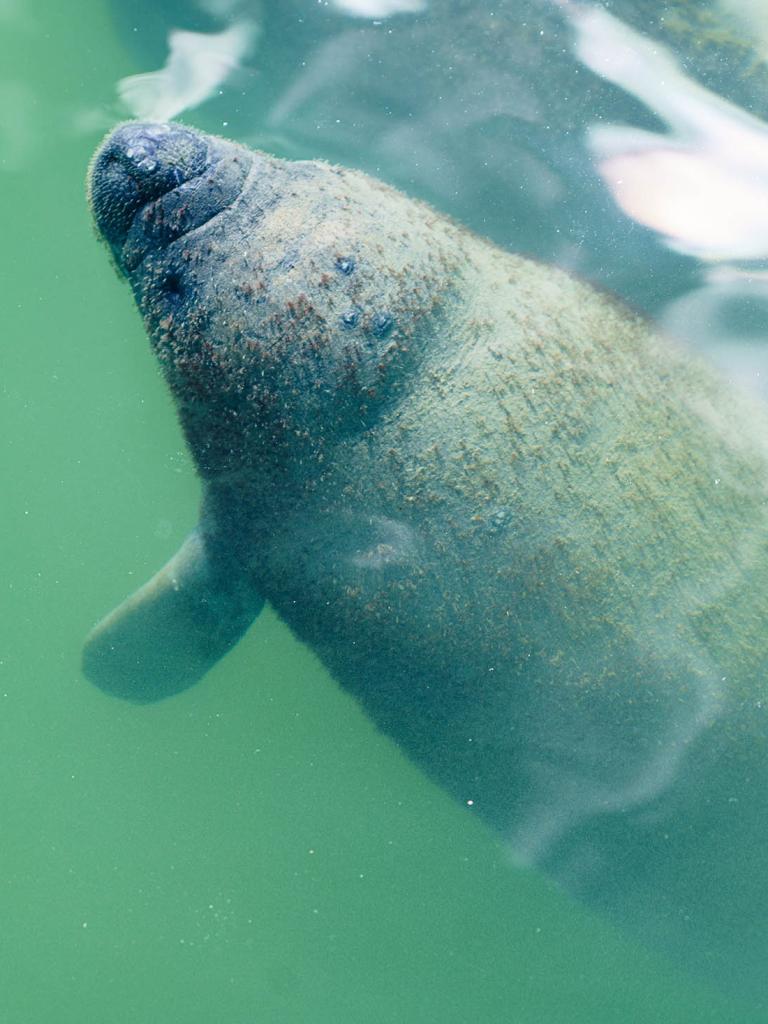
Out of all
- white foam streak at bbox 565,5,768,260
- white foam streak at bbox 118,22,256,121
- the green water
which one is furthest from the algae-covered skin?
white foam streak at bbox 118,22,256,121

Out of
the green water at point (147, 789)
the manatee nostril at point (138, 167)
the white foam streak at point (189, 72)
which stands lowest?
the green water at point (147, 789)

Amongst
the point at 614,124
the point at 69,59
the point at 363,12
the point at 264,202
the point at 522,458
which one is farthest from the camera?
the point at 69,59

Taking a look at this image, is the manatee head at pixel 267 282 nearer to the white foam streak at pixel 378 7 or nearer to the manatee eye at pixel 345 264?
the manatee eye at pixel 345 264

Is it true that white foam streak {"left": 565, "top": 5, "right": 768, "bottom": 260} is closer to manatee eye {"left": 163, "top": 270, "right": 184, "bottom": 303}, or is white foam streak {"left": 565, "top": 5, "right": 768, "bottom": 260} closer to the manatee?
the manatee

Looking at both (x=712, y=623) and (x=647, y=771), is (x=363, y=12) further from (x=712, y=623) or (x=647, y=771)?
(x=647, y=771)

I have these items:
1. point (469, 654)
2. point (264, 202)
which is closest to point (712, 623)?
point (469, 654)

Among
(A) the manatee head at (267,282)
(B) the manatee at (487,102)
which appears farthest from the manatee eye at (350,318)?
(B) the manatee at (487,102)

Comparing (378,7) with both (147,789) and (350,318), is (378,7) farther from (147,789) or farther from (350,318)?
(147,789)
